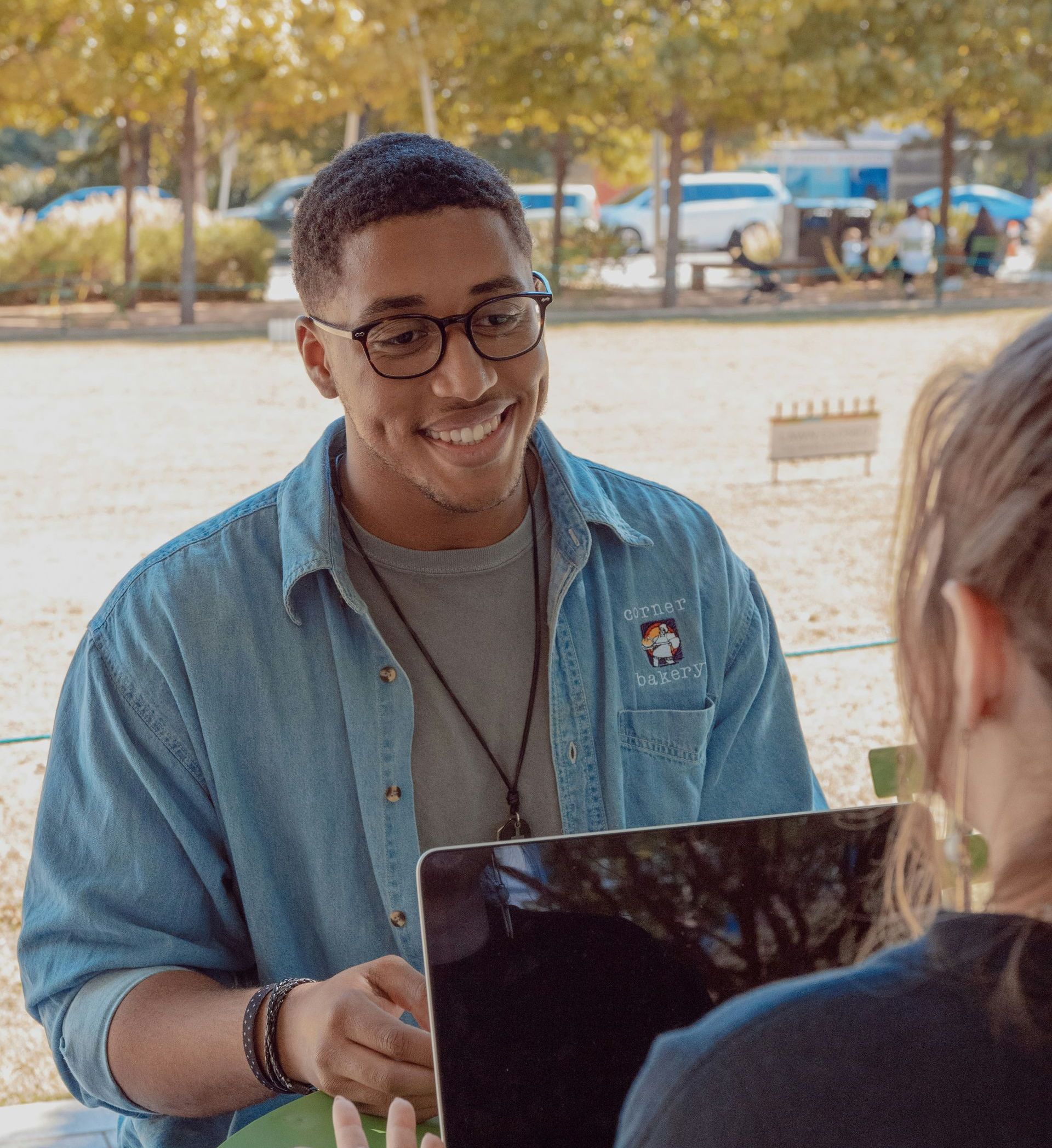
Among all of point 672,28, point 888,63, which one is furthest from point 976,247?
point 672,28

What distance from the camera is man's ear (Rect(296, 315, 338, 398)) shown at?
199 cm

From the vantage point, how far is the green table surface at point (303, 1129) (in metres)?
1.38

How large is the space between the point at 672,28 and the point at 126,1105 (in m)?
16.7

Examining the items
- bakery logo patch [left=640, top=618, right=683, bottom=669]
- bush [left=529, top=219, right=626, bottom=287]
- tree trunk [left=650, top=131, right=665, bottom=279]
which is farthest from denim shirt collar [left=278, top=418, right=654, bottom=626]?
tree trunk [left=650, top=131, right=665, bottom=279]

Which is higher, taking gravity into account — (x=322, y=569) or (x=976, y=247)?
(x=976, y=247)

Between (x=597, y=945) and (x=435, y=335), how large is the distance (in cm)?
98

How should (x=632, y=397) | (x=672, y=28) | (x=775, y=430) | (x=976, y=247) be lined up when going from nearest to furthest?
(x=775, y=430) → (x=632, y=397) → (x=672, y=28) → (x=976, y=247)

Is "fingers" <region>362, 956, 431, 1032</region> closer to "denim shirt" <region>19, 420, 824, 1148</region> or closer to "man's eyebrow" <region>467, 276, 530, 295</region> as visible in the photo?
"denim shirt" <region>19, 420, 824, 1148</region>

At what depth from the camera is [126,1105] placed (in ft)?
5.33

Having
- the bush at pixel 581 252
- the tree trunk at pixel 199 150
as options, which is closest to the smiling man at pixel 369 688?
the tree trunk at pixel 199 150

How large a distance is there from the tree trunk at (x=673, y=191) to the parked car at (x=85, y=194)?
861cm

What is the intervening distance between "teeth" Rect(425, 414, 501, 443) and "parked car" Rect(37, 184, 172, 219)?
61.3 feet

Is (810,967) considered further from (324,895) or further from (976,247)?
(976,247)

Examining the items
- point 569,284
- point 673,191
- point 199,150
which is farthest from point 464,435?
point 199,150
